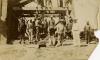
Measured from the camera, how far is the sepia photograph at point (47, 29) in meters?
0.84

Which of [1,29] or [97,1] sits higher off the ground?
[97,1]

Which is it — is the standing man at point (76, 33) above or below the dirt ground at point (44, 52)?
above

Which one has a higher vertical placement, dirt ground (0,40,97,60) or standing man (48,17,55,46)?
standing man (48,17,55,46)

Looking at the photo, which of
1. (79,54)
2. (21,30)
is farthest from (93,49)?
(21,30)

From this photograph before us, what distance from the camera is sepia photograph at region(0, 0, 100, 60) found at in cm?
84

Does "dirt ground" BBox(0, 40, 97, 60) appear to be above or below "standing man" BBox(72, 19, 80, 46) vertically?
below

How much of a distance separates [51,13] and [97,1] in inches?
7.8

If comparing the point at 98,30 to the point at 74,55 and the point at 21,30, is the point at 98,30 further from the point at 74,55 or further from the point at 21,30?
the point at 21,30

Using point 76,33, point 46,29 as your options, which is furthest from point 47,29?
point 76,33

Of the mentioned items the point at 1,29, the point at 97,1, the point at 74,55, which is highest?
the point at 97,1

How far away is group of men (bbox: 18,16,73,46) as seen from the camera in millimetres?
853

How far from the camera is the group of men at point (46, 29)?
85cm

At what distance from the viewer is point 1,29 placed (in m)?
0.84

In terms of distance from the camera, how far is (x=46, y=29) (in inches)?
34.0
